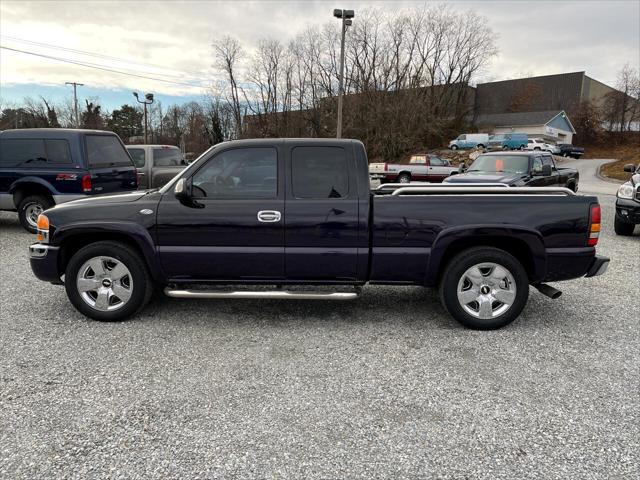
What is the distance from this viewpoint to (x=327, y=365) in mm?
3631

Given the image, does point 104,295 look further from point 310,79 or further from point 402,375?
point 310,79

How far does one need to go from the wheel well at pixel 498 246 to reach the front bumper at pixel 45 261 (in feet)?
12.3

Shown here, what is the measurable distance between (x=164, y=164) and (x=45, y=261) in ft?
27.1

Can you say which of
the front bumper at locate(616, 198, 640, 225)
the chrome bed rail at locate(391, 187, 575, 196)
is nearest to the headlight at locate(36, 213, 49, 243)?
the chrome bed rail at locate(391, 187, 575, 196)

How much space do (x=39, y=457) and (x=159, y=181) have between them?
990 cm

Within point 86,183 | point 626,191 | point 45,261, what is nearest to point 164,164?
point 86,183

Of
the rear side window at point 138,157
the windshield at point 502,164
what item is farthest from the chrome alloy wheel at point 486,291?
the rear side window at point 138,157

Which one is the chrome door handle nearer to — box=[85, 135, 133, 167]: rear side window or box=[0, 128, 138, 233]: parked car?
box=[0, 128, 138, 233]: parked car

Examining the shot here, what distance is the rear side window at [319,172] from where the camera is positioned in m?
4.28

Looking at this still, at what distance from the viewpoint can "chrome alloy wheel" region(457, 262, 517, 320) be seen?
14.0ft

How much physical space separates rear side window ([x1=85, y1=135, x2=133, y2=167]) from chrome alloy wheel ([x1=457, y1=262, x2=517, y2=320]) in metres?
7.44

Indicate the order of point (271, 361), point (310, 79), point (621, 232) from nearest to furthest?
point (271, 361) < point (621, 232) < point (310, 79)

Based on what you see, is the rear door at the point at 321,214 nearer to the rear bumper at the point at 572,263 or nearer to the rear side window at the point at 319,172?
the rear side window at the point at 319,172

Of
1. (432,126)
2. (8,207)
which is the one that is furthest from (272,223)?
(432,126)
